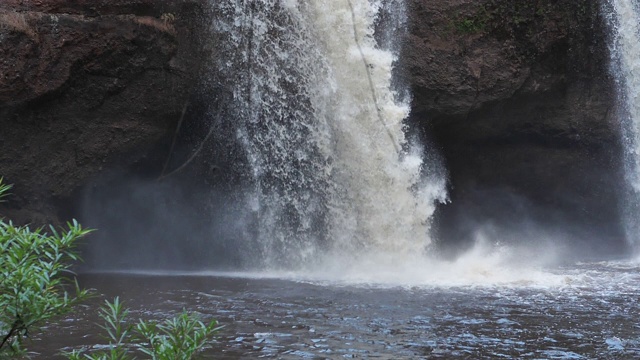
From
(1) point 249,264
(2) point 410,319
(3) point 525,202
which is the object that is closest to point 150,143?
(1) point 249,264

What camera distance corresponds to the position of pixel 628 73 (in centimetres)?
1276

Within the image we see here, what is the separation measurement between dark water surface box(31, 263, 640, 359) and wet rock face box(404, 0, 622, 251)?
3.48 meters

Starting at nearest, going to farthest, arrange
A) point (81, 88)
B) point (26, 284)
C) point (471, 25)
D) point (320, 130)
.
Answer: point (26, 284) < point (81, 88) < point (320, 130) < point (471, 25)

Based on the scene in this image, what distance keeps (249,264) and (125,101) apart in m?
2.96

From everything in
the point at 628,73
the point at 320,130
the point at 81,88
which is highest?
the point at 628,73

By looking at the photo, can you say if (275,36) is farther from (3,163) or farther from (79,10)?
(3,163)

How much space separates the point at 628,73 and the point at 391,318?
7.70m

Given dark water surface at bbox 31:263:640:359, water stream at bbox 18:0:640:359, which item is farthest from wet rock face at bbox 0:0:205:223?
dark water surface at bbox 31:263:640:359

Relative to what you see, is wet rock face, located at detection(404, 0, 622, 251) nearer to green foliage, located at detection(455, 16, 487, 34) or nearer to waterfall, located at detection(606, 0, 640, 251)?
green foliage, located at detection(455, 16, 487, 34)

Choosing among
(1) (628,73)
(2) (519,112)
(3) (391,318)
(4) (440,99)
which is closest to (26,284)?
(3) (391,318)

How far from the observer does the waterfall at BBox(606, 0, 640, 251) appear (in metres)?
12.6

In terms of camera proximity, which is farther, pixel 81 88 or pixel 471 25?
pixel 471 25

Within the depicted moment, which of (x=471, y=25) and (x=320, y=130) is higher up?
(x=471, y=25)

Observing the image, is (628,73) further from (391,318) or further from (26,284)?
(26,284)
